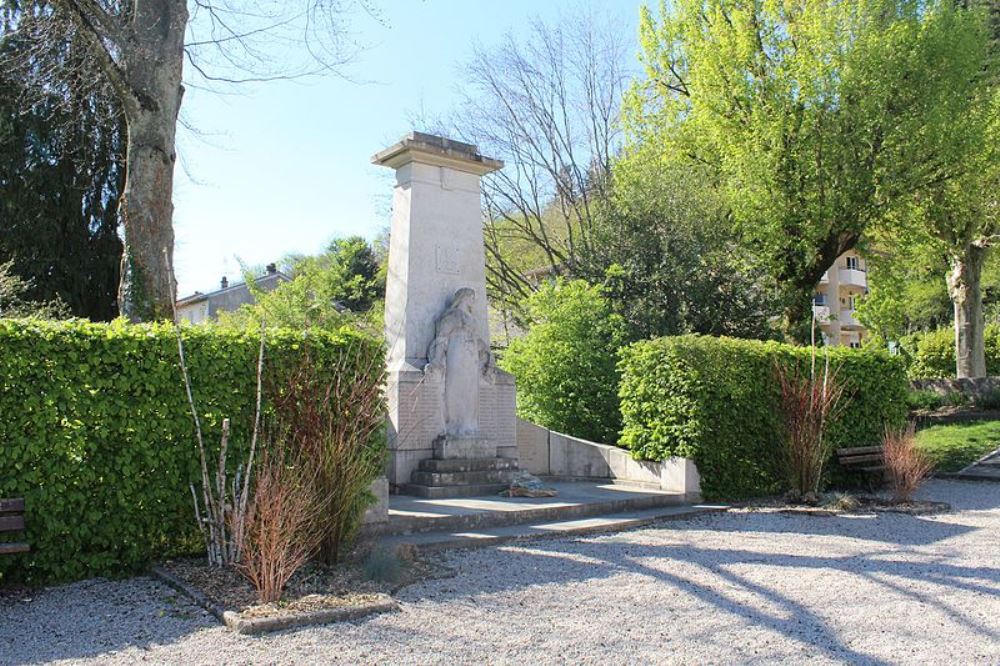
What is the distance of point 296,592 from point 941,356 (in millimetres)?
31404

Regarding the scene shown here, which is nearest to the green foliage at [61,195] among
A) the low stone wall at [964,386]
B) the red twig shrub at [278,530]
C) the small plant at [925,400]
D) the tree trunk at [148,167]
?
the tree trunk at [148,167]

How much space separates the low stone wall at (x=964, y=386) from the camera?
2223cm

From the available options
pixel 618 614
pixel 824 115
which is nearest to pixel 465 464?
pixel 618 614

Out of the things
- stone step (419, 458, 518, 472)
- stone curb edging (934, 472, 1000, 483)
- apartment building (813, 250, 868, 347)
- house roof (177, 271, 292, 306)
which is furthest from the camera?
apartment building (813, 250, 868, 347)

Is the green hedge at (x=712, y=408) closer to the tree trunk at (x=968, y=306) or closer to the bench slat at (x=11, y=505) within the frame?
the bench slat at (x=11, y=505)

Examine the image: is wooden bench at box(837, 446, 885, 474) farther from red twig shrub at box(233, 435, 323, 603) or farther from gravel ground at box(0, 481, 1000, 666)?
red twig shrub at box(233, 435, 323, 603)

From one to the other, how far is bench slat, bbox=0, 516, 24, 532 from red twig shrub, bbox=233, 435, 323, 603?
1446mm

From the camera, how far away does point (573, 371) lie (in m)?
13.5

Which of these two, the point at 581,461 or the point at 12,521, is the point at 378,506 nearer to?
the point at 12,521

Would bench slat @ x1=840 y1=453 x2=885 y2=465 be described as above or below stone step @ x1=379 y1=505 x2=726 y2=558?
above

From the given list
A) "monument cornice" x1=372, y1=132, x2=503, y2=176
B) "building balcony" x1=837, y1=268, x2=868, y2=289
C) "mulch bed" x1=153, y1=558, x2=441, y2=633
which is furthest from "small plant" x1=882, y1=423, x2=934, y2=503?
"building balcony" x1=837, y1=268, x2=868, y2=289

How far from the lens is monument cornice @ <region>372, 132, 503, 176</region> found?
35.6 feet

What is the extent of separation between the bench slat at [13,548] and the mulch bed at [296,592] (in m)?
0.96

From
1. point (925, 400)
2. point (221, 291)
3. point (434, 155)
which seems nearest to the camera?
point (434, 155)
